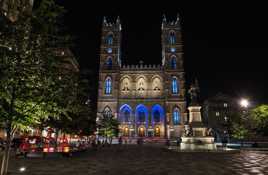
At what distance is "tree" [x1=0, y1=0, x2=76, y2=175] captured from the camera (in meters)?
7.54

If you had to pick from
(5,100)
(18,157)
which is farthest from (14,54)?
(18,157)

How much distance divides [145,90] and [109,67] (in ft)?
47.2

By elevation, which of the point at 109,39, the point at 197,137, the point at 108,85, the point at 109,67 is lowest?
the point at 197,137

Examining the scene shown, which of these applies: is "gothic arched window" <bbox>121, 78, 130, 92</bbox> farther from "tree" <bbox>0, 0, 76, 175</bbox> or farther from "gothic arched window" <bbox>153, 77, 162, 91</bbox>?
"tree" <bbox>0, 0, 76, 175</bbox>

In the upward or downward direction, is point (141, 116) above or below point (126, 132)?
above

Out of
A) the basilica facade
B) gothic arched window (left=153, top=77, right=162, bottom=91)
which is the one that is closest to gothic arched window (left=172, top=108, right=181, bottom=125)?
the basilica facade

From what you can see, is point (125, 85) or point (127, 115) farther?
point (125, 85)

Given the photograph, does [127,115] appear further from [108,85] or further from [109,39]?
[109,39]

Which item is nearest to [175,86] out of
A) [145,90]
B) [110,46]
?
[145,90]

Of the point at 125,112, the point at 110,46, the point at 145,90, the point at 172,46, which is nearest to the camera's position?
the point at 125,112

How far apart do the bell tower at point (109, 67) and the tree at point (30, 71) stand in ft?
201

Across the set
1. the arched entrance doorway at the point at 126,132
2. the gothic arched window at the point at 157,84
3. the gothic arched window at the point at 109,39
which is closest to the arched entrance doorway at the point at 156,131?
the arched entrance doorway at the point at 126,132

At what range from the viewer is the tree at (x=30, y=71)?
7535 millimetres

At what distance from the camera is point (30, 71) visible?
780cm
